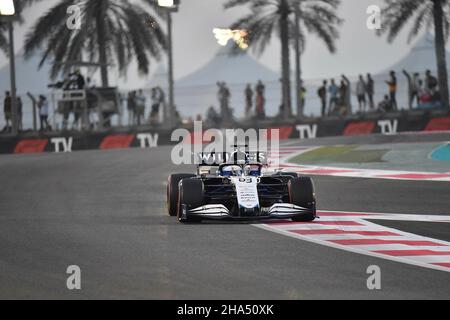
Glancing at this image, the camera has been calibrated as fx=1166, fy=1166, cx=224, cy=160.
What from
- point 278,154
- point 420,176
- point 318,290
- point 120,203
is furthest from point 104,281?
point 278,154

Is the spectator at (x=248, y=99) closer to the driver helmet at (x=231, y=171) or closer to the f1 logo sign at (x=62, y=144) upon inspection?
the f1 logo sign at (x=62, y=144)

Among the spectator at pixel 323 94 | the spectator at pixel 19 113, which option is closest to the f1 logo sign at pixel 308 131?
the spectator at pixel 323 94

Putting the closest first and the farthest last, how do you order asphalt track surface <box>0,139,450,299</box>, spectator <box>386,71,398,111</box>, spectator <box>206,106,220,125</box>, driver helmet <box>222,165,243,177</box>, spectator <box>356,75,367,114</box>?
asphalt track surface <box>0,139,450,299</box> → driver helmet <box>222,165,243,177</box> → spectator <box>386,71,398,111</box> → spectator <box>356,75,367,114</box> → spectator <box>206,106,220,125</box>

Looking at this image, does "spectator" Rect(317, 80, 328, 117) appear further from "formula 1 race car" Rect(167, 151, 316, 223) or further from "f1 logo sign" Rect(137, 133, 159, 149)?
"formula 1 race car" Rect(167, 151, 316, 223)

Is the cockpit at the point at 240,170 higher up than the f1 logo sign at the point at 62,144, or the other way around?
the cockpit at the point at 240,170

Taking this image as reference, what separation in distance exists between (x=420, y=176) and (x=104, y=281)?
12.9 metres

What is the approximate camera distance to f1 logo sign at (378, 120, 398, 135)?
3581 centimetres

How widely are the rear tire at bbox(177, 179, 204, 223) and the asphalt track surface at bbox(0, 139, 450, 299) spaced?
0.25m

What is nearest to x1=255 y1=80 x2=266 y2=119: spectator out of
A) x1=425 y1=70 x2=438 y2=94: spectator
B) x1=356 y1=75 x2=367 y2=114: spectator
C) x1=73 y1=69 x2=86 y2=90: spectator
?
x1=356 y1=75 x2=367 y2=114: spectator

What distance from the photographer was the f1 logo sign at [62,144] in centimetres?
3612

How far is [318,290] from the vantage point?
32.7 ft

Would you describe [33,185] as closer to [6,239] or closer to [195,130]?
[6,239]

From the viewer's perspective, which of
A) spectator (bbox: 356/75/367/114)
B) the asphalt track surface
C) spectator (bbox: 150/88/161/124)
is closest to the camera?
the asphalt track surface

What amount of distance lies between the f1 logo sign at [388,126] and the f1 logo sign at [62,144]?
9652 mm
